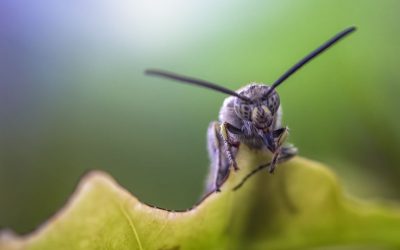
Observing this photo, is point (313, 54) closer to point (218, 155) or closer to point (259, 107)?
point (259, 107)

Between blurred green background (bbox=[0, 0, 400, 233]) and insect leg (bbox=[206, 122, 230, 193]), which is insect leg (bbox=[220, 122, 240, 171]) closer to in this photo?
insect leg (bbox=[206, 122, 230, 193])

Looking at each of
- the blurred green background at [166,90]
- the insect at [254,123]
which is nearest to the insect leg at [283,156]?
the insect at [254,123]

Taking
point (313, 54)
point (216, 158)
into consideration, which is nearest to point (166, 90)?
point (216, 158)

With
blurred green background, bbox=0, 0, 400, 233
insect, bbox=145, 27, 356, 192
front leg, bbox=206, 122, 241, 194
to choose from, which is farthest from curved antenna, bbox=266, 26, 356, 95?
blurred green background, bbox=0, 0, 400, 233

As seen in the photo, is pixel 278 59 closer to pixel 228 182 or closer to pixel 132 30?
pixel 132 30

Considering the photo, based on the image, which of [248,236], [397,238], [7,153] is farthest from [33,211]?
[397,238]
